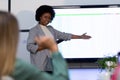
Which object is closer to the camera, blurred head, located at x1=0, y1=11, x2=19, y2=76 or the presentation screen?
blurred head, located at x1=0, y1=11, x2=19, y2=76

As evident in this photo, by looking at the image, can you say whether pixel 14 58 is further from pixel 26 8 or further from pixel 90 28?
pixel 26 8

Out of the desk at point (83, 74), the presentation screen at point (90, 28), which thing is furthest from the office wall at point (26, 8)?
the desk at point (83, 74)

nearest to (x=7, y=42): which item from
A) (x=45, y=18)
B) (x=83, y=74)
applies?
(x=45, y=18)

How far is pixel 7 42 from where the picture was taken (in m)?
1.00

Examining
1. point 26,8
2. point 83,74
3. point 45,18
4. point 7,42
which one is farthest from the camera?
point 26,8

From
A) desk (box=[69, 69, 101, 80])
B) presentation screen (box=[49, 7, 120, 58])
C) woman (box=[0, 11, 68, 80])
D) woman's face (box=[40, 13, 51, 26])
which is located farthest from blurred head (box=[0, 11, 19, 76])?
presentation screen (box=[49, 7, 120, 58])

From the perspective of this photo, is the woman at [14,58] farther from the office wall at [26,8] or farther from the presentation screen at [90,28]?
the office wall at [26,8]

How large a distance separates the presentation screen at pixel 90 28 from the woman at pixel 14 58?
2666 millimetres

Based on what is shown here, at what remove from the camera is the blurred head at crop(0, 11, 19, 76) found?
0.97 metres

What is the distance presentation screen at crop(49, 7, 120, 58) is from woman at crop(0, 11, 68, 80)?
267cm

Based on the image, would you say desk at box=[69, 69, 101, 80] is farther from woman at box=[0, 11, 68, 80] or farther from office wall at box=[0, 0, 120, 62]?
woman at box=[0, 11, 68, 80]

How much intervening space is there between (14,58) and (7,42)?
0.05 metres

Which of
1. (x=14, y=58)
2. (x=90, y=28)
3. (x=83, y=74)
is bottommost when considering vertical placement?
(x=83, y=74)

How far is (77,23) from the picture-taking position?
12.5 ft
